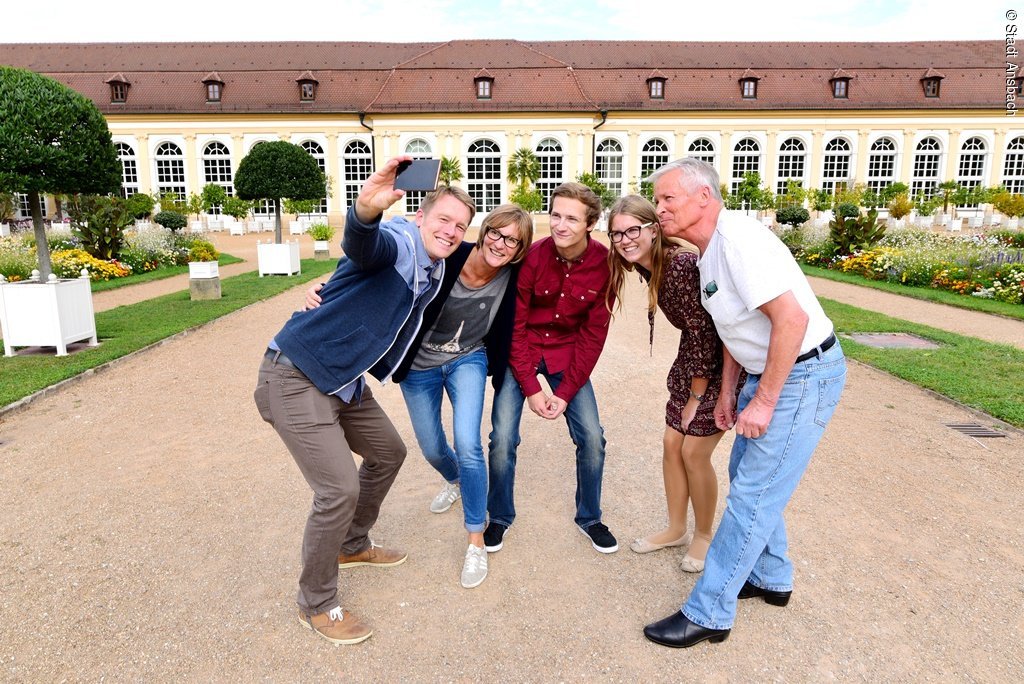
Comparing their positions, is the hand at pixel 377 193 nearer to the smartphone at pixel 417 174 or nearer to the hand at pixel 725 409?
the smartphone at pixel 417 174

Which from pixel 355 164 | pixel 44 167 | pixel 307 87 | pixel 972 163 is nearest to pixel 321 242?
pixel 44 167

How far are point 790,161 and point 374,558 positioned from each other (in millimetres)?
45224

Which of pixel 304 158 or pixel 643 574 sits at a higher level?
pixel 304 158

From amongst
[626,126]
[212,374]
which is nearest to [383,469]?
[212,374]

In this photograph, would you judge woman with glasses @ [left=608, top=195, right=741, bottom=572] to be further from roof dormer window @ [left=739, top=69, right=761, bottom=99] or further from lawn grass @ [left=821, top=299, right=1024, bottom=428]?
roof dormer window @ [left=739, top=69, right=761, bottom=99]

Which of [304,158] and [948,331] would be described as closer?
[948,331]

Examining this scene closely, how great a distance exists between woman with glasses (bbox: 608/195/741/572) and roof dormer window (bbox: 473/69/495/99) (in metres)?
39.9

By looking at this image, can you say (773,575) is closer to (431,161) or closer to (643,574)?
(643,574)

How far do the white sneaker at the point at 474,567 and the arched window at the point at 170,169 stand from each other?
44.5 metres

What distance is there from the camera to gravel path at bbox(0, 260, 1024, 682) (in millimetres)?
2533

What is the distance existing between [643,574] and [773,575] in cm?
A: 56

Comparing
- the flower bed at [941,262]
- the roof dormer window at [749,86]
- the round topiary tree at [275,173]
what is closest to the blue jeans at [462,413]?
the flower bed at [941,262]

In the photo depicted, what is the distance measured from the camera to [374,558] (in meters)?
3.23

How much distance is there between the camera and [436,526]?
12.0 ft
